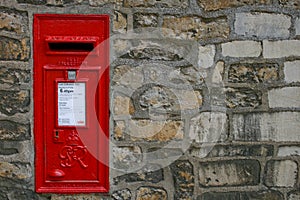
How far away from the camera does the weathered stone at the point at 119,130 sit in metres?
2.71

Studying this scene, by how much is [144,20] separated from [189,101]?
583 mm

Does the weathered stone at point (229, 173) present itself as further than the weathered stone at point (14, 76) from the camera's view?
Yes

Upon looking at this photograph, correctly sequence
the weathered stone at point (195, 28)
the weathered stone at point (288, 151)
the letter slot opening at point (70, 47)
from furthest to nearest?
the weathered stone at point (288, 151) < the weathered stone at point (195, 28) < the letter slot opening at point (70, 47)

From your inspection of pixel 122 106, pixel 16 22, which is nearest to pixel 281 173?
pixel 122 106

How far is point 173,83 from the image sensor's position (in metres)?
2.73

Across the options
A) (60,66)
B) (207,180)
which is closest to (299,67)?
(207,180)

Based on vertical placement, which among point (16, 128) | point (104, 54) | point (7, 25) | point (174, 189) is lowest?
point (174, 189)

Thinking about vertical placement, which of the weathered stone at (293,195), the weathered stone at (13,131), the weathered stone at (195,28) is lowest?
the weathered stone at (293,195)

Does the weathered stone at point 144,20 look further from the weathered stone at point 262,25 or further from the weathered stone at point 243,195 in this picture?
the weathered stone at point 243,195

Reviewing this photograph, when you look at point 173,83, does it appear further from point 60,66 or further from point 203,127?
point 60,66

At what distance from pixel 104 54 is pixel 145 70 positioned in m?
0.28

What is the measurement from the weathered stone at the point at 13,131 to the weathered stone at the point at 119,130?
545mm

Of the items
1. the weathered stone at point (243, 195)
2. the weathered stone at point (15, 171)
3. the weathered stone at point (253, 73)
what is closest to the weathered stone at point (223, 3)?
the weathered stone at point (253, 73)

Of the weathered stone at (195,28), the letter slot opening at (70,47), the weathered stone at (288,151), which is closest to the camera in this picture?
the letter slot opening at (70,47)
